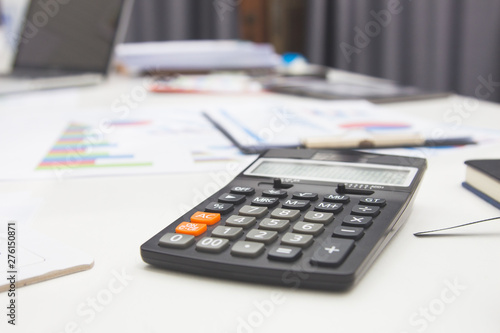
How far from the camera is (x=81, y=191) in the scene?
0.45 meters

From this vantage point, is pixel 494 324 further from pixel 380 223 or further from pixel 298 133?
pixel 298 133

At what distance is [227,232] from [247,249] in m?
0.03

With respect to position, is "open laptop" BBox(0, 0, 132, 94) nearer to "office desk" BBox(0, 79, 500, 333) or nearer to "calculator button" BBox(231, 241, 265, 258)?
"office desk" BBox(0, 79, 500, 333)

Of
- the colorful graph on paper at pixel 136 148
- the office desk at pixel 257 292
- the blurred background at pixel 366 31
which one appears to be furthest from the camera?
the blurred background at pixel 366 31

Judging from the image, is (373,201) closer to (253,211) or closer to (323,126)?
(253,211)

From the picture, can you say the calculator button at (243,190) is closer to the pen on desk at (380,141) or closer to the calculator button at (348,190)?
the calculator button at (348,190)

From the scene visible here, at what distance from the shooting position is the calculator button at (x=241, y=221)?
313 millimetres

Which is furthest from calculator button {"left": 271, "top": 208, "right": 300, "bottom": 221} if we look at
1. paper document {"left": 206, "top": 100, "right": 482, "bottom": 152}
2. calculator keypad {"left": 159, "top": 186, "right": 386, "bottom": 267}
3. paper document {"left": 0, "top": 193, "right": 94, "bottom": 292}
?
paper document {"left": 206, "top": 100, "right": 482, "bottom": 152}

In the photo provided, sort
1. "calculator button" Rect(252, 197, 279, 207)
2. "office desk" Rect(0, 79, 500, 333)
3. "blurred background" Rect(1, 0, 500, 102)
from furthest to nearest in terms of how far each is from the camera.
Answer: "blurred background" Rect(1, 0, 500, 102)
"calculator button" Rect(252, 197, 279, 207)
"office desk" Rect(0, 79, 500, 333)

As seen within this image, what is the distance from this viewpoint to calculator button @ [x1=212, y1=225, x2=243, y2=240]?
299 millimetres

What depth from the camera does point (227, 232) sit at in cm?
30

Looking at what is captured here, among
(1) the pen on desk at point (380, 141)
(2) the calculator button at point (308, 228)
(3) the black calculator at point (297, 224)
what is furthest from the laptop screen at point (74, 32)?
(2) the calculator button at point (308, 228)

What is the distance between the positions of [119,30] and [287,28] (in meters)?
0.98

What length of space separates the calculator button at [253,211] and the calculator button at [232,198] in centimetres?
1
